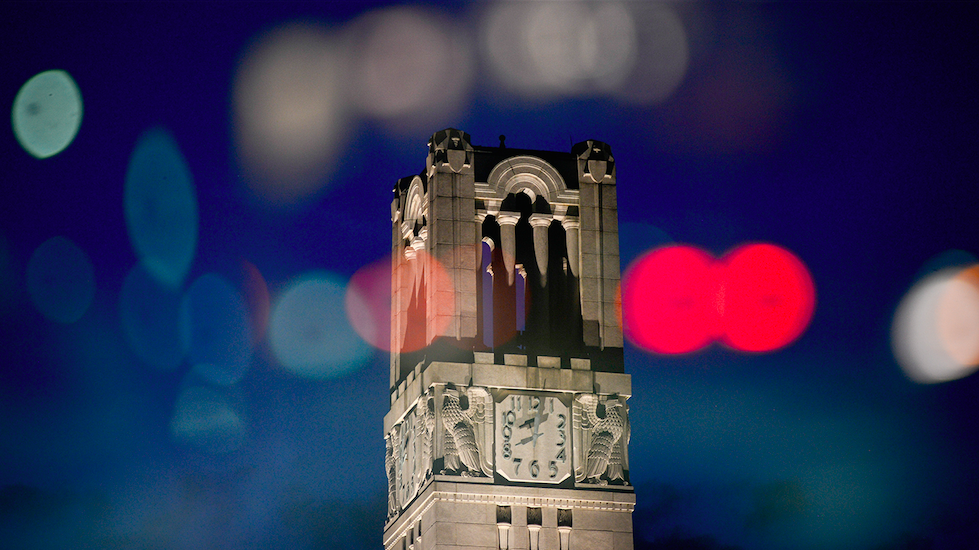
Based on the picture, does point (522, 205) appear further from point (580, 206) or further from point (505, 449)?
point (505, 449)

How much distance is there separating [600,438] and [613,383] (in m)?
2.03

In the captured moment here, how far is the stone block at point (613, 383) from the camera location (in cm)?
6141

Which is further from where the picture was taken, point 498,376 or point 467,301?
point 467,301

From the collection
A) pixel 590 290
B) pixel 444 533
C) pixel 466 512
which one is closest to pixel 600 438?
pixel 466 512

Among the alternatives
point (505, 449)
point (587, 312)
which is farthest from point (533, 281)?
point (505, 449)

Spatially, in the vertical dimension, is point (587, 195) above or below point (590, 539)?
above

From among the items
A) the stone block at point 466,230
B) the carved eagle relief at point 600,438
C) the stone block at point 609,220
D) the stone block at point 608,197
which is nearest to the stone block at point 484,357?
the carved eagle relief at point 600,438

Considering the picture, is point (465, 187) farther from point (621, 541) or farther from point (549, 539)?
point (621, 541)

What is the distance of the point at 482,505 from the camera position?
5938 centimetres

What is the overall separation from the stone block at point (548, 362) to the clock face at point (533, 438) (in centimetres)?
104

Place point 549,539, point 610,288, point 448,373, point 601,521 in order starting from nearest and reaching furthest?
point 549,539 < point 601,521 < point 448,373 < point 610,288

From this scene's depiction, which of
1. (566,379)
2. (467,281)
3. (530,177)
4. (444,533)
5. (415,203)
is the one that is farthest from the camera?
(415,203)

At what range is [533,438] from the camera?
2379 inches

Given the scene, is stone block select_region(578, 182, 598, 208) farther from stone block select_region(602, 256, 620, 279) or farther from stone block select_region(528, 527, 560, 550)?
stone block select_region(528, 527, 560, 550)
